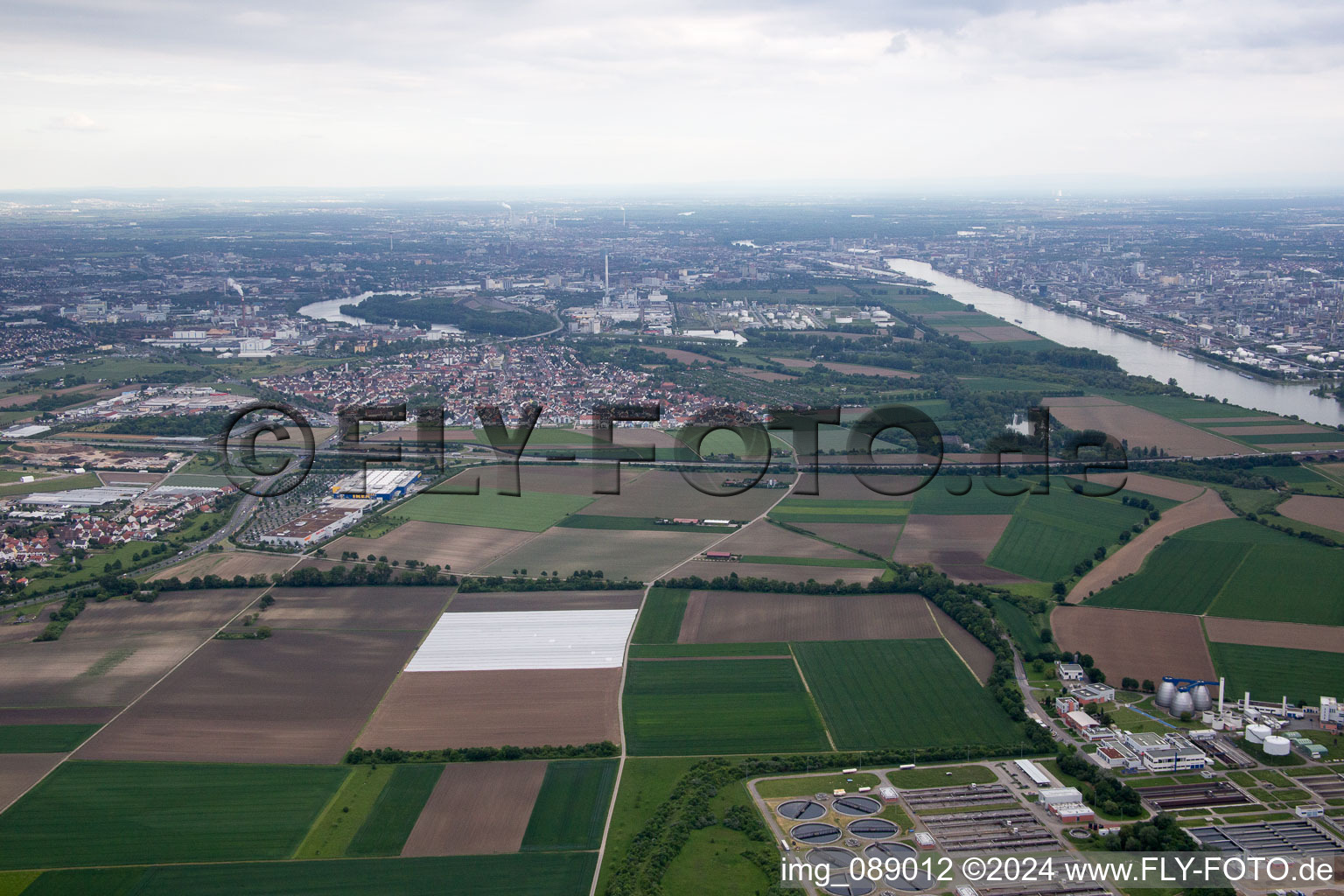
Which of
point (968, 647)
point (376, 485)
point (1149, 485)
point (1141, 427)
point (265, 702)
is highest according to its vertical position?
point (1141, 427)

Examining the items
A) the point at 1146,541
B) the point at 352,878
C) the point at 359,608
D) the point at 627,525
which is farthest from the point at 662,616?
the point at 1146,541

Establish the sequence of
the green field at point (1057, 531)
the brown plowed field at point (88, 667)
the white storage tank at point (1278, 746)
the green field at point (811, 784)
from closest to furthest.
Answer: the green field at point (811, 784), the white storage tank at point (1278, 746), the brown plowed field at point (88, 667), the green field at point (1057, 531)

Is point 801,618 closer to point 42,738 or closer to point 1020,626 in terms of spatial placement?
point 1020,626

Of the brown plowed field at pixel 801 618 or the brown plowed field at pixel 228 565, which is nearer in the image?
the brown plowed field at pixel 801 618

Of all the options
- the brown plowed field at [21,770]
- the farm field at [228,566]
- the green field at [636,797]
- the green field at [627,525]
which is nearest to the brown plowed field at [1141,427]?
the green field at [627,525]

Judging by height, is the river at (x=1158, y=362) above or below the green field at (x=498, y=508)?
above

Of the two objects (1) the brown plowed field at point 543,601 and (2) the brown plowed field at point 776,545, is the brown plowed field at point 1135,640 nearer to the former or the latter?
(2) the brown plowed field at point 776,545

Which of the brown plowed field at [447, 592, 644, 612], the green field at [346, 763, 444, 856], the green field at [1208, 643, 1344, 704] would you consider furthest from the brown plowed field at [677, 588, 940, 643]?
the green field at [346, 763, 444, 856]
